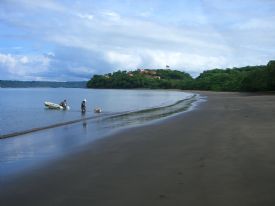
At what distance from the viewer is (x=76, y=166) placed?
11.9m

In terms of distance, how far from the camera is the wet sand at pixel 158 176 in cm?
816

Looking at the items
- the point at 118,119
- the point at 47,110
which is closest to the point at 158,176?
the point at 118,119

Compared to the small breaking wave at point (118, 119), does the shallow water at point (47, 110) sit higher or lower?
lower

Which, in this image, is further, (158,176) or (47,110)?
(47,110)

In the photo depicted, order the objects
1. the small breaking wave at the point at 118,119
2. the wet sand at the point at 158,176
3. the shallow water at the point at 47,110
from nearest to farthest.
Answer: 1. the wet sand at the point at 158,176
2. the small breaking wave at the point at 118,119
3. the shallow water at the point at 47,110

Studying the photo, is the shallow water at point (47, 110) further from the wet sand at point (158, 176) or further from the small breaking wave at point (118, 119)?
the wet sand at point (158, 176)

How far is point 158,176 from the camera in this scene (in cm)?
1009

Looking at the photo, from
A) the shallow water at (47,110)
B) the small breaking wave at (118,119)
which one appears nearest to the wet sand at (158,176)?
the small breaking wave at (118,119)

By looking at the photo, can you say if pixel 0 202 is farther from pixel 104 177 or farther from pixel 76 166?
pixel 76 166

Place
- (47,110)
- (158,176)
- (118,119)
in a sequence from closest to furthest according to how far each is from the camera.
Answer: (158,176) < (118,119) < (47,110)

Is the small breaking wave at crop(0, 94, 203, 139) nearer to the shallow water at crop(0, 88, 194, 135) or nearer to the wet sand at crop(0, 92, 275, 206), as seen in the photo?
the shallow water at crop(0, 88, 194, 135)

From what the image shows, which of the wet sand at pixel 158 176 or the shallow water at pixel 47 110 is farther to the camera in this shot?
the shallow water at pixel 47 110

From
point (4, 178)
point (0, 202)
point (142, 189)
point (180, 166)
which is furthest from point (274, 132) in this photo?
point (0, 202)

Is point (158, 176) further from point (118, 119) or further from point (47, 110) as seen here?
point (47, 110)
